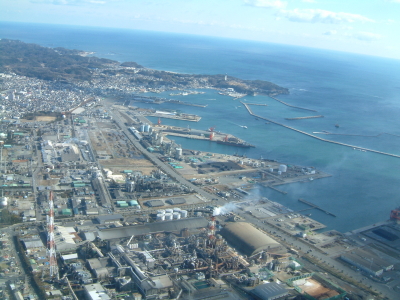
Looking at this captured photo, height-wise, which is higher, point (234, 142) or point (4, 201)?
point (234, 142)

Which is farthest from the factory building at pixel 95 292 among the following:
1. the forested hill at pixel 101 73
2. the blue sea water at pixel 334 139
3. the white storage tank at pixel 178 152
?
the forested hill at pixel 101 73

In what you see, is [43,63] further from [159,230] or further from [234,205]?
[159,230]

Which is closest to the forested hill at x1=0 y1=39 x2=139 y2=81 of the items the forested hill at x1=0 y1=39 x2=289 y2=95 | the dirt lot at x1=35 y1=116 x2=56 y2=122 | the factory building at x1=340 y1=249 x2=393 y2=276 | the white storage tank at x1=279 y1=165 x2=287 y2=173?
the forested hill at x1=0 y1=39 x2=289 y2=95

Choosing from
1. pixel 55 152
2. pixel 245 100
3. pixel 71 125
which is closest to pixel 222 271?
pixel 55 152

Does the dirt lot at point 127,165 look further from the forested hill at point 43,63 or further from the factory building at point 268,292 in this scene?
the forested hill at point 43,63

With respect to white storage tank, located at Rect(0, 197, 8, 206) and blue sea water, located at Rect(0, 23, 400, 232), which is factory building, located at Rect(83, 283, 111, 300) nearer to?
white storage tank, located at Rect(0, 197, 8, 206)

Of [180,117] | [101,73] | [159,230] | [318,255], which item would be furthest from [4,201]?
[101,73]

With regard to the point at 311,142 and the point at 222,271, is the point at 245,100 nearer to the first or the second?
the point at 311,142

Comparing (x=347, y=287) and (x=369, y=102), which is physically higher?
(x=369, y=102)
